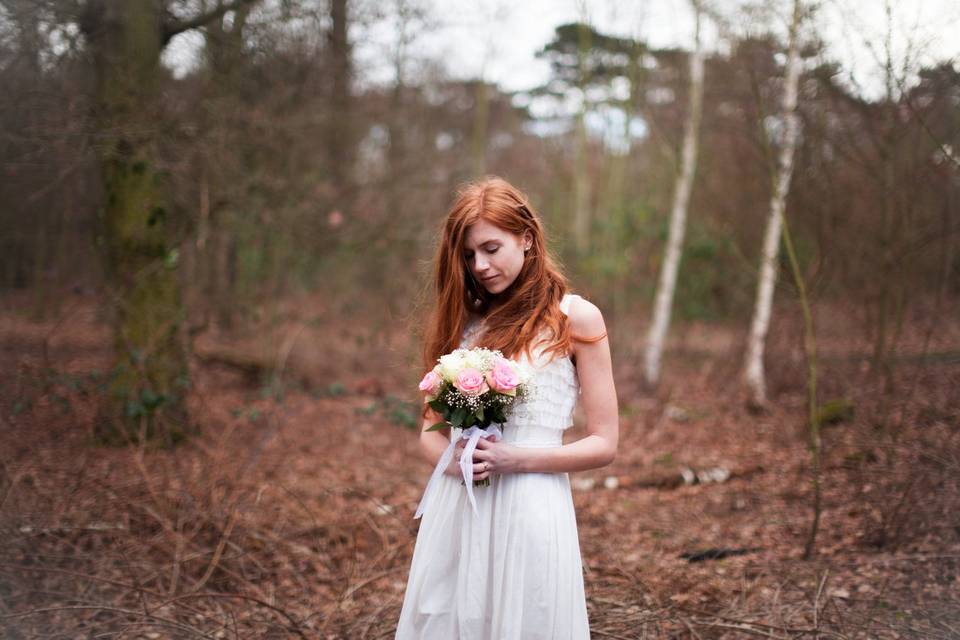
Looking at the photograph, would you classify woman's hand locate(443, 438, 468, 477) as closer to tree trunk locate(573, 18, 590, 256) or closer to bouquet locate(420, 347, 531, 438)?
bouquet locate(420, 347, 531, 438)

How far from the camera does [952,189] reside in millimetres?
6473

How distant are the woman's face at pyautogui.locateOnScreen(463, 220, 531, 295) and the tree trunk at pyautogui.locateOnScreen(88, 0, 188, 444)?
4.30 meters

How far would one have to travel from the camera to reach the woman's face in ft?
8.29

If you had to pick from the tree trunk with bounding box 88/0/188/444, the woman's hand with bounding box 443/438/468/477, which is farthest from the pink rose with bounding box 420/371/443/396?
the tree trunk with bounding box 88/0/188/444

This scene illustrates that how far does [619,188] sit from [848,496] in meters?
11.7

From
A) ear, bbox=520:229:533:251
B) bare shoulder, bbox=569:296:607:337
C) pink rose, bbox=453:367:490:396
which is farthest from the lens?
ear, bbox=520:229:533:251

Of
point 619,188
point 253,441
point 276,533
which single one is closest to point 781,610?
point 276,533

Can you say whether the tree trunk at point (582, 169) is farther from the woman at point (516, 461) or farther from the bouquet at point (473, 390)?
the bouquet at point (473, 390)

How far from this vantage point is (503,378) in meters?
2.26

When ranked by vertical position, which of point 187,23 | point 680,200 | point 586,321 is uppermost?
point 187,23

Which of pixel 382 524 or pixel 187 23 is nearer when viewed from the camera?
pixel 382 524

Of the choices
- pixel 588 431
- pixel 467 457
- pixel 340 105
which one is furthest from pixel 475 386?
pixel 340 105

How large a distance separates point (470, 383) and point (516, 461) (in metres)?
0.34

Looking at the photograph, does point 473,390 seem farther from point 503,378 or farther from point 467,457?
point 467,457
